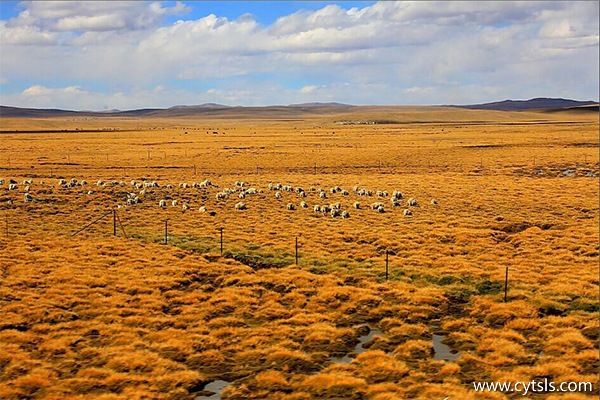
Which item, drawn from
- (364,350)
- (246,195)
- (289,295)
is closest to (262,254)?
(289,295)

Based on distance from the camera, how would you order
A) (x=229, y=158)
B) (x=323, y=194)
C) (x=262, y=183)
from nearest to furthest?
(x=323, y=194), (x=262, y=183), (x=229, y=158)

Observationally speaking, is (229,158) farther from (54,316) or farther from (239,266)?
(54,316)

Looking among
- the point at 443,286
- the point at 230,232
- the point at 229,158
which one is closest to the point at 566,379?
the point at 443,286

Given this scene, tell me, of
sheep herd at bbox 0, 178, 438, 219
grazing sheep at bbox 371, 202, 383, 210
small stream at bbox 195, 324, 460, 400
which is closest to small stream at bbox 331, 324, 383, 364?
small stream at bbox 195, 324, 460, 400

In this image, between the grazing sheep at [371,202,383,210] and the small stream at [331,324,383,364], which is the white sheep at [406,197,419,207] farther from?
the small stream at [331,324,383,364]

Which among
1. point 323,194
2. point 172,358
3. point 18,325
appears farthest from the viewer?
point 323,194

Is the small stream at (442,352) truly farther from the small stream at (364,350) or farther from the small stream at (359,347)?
the small stream at (359,347)

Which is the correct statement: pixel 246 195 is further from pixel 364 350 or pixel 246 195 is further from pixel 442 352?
pixel 442 352

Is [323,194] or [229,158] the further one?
[229,158]
